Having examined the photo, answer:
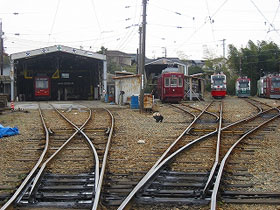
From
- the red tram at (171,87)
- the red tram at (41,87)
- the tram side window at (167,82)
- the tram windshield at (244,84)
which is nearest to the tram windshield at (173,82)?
the red tram at (171,87)

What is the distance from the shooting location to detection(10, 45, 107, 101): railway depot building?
119 ft

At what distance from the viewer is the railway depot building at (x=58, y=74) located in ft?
119

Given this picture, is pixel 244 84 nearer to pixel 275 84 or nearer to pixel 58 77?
pixel 275 84

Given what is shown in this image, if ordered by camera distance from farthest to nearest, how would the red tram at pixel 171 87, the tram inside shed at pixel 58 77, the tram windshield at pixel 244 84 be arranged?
the tram windshield at pixel 244 84 < the tram inside shed at pixel 58 77 < the red tram at pixel 171 87

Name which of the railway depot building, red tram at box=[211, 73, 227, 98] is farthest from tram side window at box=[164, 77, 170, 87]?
red tram at box=[211, 73, 227, 98]

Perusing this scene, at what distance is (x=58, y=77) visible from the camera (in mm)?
41594

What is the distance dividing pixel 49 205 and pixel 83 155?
127 inches

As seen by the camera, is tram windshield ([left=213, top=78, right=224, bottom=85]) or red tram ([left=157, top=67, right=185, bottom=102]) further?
tram windshield ([left=213, top=78, right=224, bottom=85])

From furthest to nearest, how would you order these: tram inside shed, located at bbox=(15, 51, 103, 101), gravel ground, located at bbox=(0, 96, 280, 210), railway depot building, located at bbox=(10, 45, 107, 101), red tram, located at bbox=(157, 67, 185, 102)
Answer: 1. tram inside shed, located at bbox=(15, 51, 103, 101)
2. railway depot building, located at bbox=(10, 45, 107, 101)
3. red tram, located at bbox=(157, 67, 185, 102)
4. gravel ground, located at bbox=(0, 96, 280, 210)

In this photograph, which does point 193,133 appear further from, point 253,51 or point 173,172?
point 253,51

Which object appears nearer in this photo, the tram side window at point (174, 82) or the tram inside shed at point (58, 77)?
the tram side window at point (174, 82)

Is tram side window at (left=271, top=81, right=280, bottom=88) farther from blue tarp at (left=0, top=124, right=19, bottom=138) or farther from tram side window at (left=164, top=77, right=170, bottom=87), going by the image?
blue tarp at (left=0, top=124, right=19, bottom=138)

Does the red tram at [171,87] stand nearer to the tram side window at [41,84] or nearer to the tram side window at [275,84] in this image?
the tram side window at [275,84]

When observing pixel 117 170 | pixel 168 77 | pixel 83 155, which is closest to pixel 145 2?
pixel 168 77
